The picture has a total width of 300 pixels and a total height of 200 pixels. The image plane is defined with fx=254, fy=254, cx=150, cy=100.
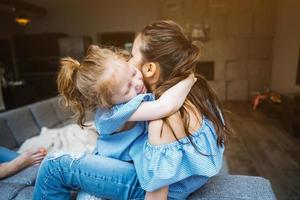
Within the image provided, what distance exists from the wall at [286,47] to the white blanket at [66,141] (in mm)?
3487

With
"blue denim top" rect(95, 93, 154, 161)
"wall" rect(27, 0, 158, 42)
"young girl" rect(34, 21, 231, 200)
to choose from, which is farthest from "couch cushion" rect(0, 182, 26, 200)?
"wall" rect(27, 0, 158, 42)

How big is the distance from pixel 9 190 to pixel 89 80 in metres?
0.65

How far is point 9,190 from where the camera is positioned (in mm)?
1075

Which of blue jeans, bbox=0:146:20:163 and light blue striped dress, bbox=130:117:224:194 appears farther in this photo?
blue jeans, bbox=0:146:20:163

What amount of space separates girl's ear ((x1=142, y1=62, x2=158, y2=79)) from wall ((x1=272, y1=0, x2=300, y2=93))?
12.6 ft

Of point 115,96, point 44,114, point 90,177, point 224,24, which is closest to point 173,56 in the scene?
point 115,96

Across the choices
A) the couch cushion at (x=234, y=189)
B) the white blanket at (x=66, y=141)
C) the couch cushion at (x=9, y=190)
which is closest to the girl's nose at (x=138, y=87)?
the couch cushion at (x=234, y=189)

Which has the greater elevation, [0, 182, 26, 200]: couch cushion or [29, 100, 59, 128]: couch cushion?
[0, 182, 26, 200]: couch cushion

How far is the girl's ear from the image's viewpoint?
34.2 inches

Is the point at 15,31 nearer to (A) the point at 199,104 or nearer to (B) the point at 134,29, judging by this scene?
(B) the point at 134,29

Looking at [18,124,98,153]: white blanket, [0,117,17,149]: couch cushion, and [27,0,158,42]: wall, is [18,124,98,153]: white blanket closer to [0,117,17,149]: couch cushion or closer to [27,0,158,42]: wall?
[0,117,17,149]: couch cushion

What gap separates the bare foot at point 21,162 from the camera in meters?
1.25

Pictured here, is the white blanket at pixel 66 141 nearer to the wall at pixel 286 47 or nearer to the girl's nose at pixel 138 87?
the girl's nose at pixel 138 87

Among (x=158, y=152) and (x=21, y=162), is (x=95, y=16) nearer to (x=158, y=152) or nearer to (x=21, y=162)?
(x=21, y=162)
